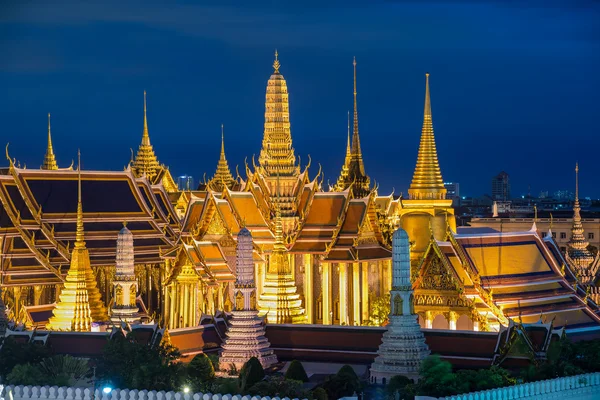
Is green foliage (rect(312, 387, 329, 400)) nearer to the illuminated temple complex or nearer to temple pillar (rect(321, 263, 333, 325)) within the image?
the illuminated temple complex

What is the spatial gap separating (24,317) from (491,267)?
1212 cm

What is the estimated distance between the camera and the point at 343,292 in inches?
2053

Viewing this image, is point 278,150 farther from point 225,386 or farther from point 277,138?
point 225,386

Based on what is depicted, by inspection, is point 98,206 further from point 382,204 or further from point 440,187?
point 382,204

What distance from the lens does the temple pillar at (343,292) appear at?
5188 centimetres

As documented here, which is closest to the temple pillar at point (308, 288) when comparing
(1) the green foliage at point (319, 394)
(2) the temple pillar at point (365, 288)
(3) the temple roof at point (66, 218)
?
(2) the temple pillar at point (365, 288)

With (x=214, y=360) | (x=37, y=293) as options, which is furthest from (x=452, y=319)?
(x=37, y=293)

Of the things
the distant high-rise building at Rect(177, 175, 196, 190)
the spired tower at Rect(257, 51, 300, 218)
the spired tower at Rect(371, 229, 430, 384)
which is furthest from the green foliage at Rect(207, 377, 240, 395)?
the distant high-rise building at Rect(177, 175, 196, 190)

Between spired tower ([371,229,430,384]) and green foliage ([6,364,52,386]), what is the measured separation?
7.14 m

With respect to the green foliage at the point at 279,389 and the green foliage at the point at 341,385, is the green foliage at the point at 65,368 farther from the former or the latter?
the green foliage at the point at 341,385

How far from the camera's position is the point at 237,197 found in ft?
177

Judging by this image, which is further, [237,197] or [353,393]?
[237,197]

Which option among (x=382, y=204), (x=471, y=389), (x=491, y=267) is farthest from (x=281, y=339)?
(x=382, y=204)

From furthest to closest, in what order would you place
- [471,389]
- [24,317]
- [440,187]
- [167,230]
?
[167,230], [440,187], [24,317], [471,389]
